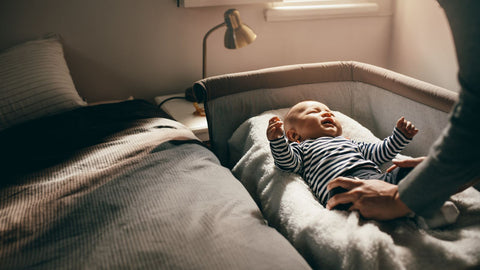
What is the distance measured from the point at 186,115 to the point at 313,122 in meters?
0.61

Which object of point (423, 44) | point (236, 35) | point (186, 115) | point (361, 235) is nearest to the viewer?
point (361, 235)

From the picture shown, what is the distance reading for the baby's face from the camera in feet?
3.92

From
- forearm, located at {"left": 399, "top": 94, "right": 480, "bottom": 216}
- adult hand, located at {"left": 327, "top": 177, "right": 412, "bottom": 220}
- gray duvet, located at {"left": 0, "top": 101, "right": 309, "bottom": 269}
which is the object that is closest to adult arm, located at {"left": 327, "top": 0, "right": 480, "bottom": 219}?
forearm, located at {"left": 399, "top": 94, "right": 480, "bottom": 216}

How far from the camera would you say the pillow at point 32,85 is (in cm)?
122

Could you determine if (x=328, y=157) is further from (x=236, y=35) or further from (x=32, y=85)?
(x=32, y=85)

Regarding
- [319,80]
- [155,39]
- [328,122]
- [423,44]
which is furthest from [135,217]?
[423,44]

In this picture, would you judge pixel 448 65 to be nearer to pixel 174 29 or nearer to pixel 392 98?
pixel 392 98

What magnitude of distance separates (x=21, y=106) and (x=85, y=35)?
0.53m

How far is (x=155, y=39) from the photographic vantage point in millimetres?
1695

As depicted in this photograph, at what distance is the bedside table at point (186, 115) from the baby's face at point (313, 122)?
40cm

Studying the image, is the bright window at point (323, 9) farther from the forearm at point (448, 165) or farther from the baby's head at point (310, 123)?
the forearm at point (448, 165)

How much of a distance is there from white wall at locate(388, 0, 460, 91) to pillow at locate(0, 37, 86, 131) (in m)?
1.73

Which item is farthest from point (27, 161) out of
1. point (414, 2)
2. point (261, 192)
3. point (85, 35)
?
point (414, 2)

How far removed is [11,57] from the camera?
1320 mm
